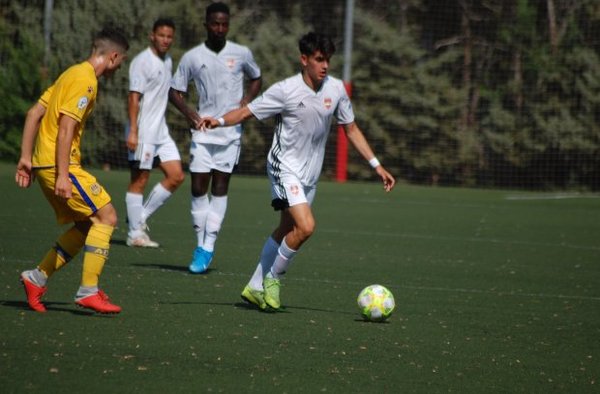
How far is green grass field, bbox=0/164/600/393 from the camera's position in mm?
5418

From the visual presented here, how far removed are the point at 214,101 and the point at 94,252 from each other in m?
3.37

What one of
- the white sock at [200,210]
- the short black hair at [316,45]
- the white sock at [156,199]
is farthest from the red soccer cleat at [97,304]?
Result: the white sock at [156,199]

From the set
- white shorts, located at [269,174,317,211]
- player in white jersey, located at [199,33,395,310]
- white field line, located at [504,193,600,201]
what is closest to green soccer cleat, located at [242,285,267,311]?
player in white jersey, located at [199,33,395,310]

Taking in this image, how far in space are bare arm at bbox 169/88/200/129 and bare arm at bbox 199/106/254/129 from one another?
1.25m

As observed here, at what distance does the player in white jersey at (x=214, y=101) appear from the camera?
31.5 feet

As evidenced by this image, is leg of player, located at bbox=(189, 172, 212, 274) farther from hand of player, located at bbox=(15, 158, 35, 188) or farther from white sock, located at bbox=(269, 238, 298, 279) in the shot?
hand of player, located at bbox=(15, 158, 35, 188)

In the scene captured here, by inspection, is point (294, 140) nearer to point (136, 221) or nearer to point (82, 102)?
point (82, 102)

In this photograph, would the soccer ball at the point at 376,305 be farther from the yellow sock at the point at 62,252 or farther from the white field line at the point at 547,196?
the white field line at the point at 547,196

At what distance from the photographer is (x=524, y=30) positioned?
2216 centimetres

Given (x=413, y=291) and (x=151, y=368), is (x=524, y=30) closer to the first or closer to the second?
(x=413, y=291)

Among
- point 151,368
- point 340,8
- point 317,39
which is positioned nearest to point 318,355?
point 151,368

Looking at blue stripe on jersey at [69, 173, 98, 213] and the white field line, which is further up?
blue stripe on jersey at [69, 173, 98, 213]

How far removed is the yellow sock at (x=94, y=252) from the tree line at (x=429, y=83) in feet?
50.0

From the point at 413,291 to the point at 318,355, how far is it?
2.90 metres
